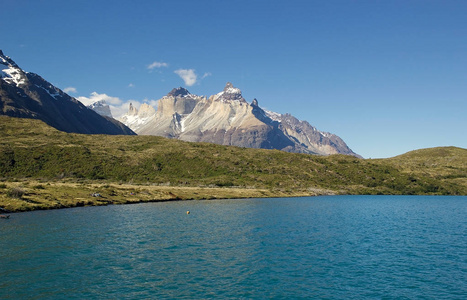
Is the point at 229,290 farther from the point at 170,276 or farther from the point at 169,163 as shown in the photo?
the point at 169,163

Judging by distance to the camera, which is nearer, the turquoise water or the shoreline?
the turquoise water

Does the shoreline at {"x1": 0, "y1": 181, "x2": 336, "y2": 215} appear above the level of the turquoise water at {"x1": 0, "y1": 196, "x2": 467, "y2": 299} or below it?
above

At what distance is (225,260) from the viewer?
132ft

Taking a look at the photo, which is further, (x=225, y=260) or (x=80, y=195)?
(x=80, y=195)

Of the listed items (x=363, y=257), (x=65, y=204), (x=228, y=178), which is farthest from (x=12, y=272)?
(x=228, y=178)

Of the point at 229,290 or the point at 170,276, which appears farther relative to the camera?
the point at 170,276

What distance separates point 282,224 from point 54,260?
144ft

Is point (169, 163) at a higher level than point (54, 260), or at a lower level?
higher

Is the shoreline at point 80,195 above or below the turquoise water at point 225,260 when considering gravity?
above

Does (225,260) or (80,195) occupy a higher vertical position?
(80,195)

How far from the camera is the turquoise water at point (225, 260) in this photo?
98.2 ft

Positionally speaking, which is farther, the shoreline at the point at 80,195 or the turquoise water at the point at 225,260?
the shoreline at the point at 80,195

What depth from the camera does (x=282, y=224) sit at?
69.1 m

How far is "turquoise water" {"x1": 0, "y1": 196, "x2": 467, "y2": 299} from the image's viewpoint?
29922mm
